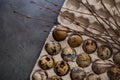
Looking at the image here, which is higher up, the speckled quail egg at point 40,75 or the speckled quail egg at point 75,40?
the speckled quail egg at point 75,40

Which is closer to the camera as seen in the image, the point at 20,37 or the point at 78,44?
the point at 78,44

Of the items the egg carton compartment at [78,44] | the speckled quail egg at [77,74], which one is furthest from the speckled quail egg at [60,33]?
the speckled quail egg at [77,74]

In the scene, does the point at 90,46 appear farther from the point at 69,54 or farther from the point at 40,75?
the point at 40,75

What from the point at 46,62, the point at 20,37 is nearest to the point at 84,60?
the point at 46,62

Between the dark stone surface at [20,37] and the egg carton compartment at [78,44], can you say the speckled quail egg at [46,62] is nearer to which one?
the egg carton compartment at [78,44]

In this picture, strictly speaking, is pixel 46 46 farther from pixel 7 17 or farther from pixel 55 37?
pixel 7 17
